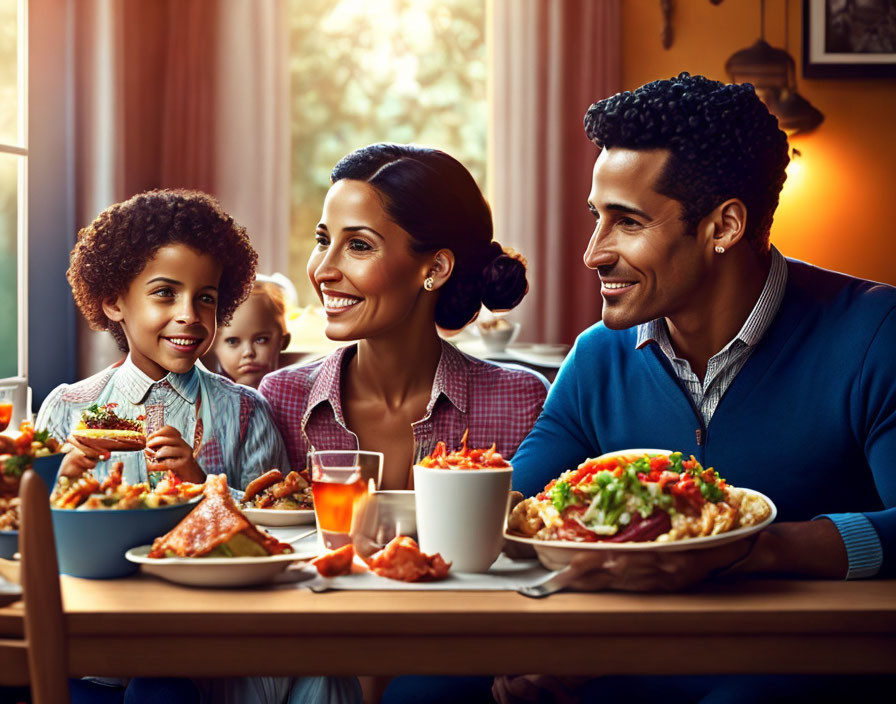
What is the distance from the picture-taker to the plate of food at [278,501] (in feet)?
4.76

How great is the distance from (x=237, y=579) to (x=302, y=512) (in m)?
0.39

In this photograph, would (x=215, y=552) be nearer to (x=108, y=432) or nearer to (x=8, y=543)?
(x=8, y=543)

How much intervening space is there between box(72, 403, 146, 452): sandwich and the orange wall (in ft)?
14.8

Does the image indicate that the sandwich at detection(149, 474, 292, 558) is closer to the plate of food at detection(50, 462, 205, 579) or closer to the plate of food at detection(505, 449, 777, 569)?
the plate of food at detection(50, 462, 205, 579)

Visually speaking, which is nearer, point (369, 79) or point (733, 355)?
point (733, 355)

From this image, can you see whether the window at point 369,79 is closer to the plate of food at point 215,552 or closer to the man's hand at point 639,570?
the plate of food at point 215,552

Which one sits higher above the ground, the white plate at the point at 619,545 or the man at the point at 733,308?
the man at the point at 733,308

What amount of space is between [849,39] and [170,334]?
482 cm

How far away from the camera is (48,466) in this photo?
1.20 metres

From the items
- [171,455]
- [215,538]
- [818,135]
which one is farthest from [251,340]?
[818,135]

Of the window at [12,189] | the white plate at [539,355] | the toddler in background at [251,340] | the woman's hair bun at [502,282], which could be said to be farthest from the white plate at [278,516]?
the window at [12,189]

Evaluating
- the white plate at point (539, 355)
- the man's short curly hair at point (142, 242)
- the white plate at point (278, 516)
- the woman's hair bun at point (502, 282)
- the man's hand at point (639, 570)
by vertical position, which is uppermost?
the man's short curly hair at point (142, 242)

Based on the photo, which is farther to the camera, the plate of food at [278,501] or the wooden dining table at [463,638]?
the plate of food at [278,501]

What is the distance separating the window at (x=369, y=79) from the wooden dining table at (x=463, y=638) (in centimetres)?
476
